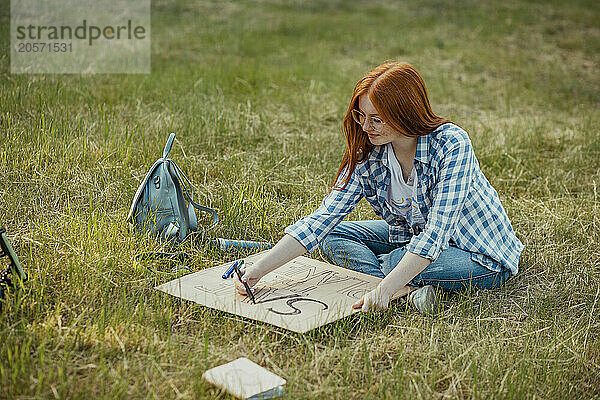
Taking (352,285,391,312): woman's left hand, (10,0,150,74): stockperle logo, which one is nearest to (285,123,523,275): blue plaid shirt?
(352,285,391,312): woman's left hand

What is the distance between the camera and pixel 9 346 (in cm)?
246

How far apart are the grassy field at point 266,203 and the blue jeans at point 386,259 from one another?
0.09m

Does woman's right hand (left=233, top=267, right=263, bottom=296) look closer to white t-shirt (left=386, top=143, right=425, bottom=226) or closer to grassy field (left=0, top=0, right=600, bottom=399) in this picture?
grassy field (left=0, top=0, right=600, bottom=399)

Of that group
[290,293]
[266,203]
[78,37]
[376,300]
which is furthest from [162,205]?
[78,37]

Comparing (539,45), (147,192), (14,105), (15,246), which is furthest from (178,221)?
(539,45)

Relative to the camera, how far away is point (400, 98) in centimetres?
287

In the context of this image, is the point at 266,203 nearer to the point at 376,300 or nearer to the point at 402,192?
the point at 402,192

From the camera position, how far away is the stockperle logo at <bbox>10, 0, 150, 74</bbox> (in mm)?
6301

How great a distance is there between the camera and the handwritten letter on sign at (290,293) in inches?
112

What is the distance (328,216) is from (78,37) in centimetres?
517

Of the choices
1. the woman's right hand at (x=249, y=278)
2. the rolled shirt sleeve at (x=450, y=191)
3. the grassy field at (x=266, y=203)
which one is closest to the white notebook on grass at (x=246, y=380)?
the grassy field at (x=266, y=203)

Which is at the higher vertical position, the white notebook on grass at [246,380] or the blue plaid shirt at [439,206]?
the blue plaid shirt at [439,206]

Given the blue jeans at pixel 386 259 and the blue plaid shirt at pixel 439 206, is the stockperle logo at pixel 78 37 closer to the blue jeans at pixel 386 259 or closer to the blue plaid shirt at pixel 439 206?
the blue jeans at pixel 386 259

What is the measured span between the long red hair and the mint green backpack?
1.00 metres
